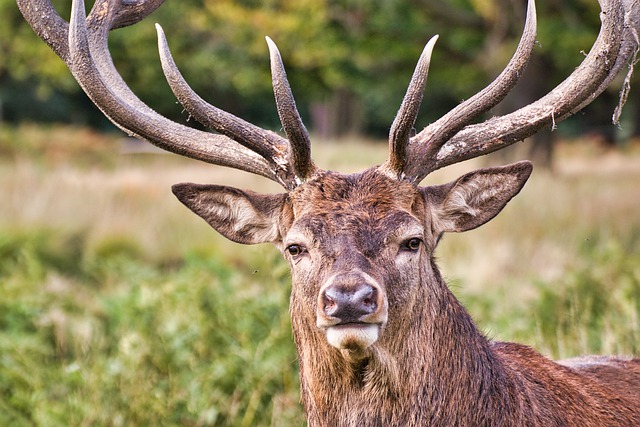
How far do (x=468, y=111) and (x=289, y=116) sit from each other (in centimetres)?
73

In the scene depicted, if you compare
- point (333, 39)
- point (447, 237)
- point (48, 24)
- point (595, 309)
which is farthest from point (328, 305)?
point (333, 39)

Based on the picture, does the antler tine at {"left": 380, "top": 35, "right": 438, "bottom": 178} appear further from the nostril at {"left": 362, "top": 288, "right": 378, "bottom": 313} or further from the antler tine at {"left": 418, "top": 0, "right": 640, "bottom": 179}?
the nostril at {"left": 362, "top": 288, "right": 378, "bottom": 313}

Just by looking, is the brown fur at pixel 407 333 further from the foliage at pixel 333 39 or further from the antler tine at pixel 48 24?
the foliage at pixel 333 39

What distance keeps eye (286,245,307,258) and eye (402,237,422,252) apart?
39 centimetres

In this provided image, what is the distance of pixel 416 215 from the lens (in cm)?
402

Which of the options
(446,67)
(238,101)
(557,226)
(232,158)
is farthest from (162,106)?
(232,158)

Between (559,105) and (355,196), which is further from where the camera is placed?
(559,105)

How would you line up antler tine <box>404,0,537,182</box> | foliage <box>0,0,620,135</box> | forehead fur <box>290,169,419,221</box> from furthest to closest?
foliage <box>0,0,620,135</box>, antler tine <box>404,0,537,182</box>, forehead fur <box>290,169,419,221</box>

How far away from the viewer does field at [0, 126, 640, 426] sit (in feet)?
20.7

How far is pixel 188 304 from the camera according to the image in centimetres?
709

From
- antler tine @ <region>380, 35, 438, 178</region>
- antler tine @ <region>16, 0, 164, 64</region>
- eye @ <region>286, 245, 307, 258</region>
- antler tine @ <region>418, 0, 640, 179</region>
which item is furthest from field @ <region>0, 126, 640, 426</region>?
antler tine @ <region>16, 0, 164, 64</region>

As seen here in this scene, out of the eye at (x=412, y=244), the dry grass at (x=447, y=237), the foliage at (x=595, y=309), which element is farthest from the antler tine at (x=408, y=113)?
the dry grass at (x=447, y=237)

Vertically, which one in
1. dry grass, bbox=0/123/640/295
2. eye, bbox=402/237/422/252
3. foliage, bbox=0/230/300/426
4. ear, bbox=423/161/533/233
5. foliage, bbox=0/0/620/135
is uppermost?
foliage, bbox=0/0/620/135

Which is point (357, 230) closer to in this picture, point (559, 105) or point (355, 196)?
point (355, 196)
